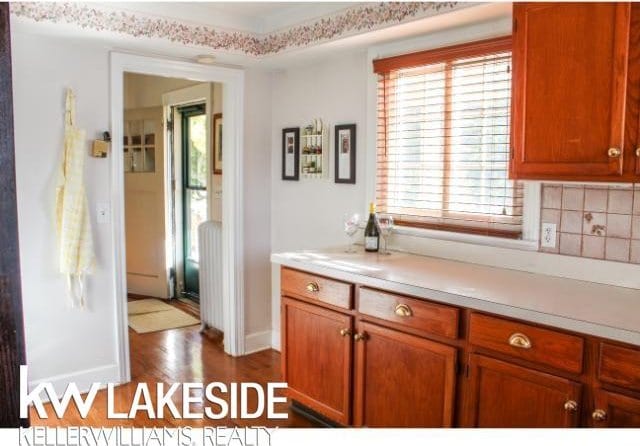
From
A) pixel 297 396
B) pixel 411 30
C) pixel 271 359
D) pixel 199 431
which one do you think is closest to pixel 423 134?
pixel 411 30

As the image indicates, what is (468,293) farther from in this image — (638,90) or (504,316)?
(638,90)

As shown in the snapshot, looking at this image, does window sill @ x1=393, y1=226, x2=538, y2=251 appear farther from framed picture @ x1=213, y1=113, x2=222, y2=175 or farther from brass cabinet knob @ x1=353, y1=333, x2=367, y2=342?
framed picture @ x1=213, y1=113, x2=222, y2=175

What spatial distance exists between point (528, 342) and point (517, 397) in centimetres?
21

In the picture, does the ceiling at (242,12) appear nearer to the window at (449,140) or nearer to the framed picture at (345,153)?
the window at (449,140)

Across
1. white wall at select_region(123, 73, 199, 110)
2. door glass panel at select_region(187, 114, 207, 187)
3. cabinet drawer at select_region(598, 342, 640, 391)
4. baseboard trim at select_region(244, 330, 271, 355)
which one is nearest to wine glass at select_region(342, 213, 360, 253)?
baseboard trim at select_region(244, 330, 271, 355)

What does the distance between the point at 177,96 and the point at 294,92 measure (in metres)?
1.67

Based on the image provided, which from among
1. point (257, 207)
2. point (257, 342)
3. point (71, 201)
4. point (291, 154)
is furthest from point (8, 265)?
point (257, 342)

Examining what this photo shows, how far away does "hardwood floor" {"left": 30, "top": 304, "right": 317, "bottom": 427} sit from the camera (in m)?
2.79

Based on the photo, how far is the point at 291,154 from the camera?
3645mm

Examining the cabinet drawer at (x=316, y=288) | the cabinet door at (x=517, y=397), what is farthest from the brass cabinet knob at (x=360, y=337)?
the cabinet door at (x=517, y=397)

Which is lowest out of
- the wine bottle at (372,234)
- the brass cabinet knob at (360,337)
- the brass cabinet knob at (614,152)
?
the brass cabinet knob at (360,337)

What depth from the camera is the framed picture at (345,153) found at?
3.20 meters

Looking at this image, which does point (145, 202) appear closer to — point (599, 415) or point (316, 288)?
point (316, 288)

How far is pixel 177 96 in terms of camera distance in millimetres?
4840
